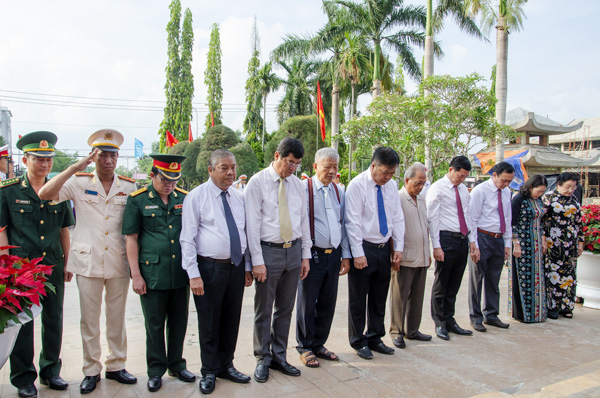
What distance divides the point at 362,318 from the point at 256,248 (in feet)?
4.49

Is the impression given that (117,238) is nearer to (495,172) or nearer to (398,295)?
(398,295)

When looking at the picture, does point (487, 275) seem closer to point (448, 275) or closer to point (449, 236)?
point (448, 275)

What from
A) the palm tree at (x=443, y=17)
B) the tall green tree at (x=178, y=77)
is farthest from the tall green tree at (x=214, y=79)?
the palm tree at (x=443, y=17)

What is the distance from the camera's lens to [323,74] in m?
23.7

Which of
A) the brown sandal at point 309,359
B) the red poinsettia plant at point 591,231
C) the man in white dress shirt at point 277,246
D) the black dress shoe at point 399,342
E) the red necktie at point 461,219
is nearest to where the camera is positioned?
the man in white dress shirt at point 277,246

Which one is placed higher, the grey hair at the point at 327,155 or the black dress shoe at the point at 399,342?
the grey hair at the point at 327,155

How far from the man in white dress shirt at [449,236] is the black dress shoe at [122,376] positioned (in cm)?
305

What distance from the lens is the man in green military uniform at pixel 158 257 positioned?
329 centimetres

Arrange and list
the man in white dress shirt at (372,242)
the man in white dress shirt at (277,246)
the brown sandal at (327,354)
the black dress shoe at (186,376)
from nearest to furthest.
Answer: the black dress shoe at (186,376), the man in white dress shirt at (277,246), the brown sandal at (327,354), the man in white dress shirt at (372,242)

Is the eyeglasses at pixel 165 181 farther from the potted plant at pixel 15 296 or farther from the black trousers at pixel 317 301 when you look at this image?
the black trousers at pixel 317 301

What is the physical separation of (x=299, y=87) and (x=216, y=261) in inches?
1154

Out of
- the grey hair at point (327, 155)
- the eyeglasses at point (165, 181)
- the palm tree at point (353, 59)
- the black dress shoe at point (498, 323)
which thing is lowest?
the black dress shoe at point (498, 323)

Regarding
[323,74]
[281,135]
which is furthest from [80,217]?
[281,135]

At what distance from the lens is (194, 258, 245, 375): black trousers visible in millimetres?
3359
